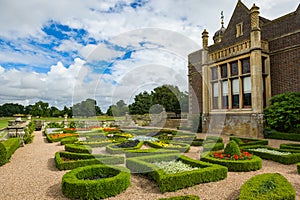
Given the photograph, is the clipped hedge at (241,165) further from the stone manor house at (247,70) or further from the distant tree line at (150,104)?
the distant tree line at (150,104)

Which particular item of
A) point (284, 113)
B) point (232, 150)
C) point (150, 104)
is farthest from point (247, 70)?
point (150, 104)

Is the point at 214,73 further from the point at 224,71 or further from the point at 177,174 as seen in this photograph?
the point at 177,174

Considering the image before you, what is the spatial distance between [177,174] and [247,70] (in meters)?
13.0

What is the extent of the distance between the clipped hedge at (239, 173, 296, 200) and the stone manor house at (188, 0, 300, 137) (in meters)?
10.7

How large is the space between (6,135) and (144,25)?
9253 millimetres

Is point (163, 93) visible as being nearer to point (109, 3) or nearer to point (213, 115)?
point (213, 115)

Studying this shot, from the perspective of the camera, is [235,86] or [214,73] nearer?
[235,86]

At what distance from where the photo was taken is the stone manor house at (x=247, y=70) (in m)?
14.3

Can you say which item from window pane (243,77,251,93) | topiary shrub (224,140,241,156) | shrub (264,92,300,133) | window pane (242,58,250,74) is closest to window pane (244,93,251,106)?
window pane (243,77,251,93)

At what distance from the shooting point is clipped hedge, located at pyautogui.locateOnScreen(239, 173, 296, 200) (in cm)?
392

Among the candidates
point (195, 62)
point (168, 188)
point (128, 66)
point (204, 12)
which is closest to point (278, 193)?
point (168, 188)

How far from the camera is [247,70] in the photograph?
15602mm

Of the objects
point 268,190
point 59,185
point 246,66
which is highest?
point 246,66

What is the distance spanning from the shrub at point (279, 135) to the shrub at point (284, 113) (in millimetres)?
410
